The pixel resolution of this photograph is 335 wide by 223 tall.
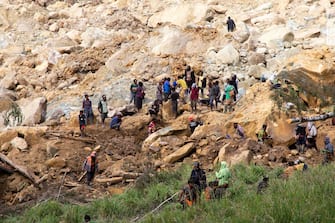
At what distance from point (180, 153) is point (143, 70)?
19.7 ft

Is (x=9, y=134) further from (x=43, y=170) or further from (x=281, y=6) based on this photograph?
(x=281, y=6)

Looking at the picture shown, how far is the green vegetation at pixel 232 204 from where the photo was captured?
19.8 feet

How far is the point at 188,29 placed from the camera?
760 inches

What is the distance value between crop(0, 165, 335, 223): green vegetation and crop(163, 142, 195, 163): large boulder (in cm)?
67

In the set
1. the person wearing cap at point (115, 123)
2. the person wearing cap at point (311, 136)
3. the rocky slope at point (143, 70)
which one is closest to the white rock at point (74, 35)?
the rocky slope at point (143, 70)

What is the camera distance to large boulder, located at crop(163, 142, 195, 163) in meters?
12.0

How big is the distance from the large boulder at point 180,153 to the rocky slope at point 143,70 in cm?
2

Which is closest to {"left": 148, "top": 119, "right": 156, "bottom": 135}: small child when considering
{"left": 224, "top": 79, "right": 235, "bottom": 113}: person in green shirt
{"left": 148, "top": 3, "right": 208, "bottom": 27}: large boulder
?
{"left": 224, "top": 79, "right": 235, "bottom": 113}: person in green shirt

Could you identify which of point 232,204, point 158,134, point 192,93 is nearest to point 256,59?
Result: point 192,93

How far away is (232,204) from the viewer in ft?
23.0

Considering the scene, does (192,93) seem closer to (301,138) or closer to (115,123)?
(115,123)

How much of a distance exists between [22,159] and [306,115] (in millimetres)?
7218

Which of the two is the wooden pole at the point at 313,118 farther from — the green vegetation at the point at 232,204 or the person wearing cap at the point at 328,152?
the green vegetation at the point at 232,204

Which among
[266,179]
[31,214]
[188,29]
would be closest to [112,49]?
[188,29]
